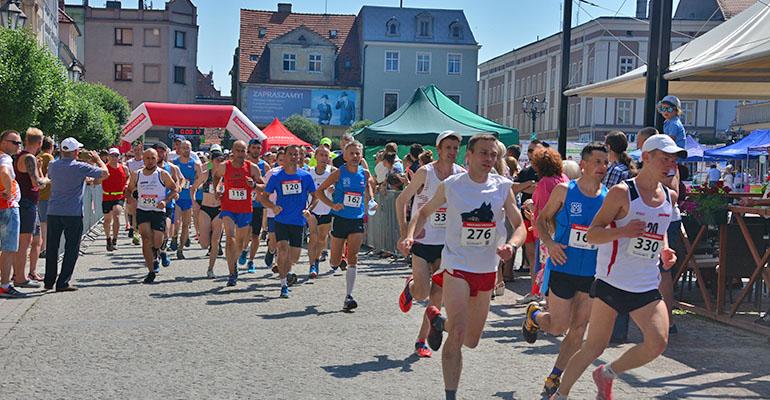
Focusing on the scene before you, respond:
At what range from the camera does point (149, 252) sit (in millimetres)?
13930

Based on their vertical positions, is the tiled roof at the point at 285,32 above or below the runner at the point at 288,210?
above

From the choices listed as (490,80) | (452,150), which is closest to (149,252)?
(452,150)

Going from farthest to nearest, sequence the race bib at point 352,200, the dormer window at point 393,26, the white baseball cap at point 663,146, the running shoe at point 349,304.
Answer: the dormer window at point 393,26 → the race bib at point 352,200 → the running shoe at point 349,304 → the white baseball cap at point 663,146

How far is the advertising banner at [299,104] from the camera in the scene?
76562mm

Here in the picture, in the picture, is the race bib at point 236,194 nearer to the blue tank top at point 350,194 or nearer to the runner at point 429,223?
the blue tank top at point 350,194

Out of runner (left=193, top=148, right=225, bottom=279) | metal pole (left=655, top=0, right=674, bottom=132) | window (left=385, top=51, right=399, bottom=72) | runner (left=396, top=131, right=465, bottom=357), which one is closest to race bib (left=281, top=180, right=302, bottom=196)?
runner (left=193, top=148, right=225, bottom=279)

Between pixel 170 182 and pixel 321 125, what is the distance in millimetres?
63427

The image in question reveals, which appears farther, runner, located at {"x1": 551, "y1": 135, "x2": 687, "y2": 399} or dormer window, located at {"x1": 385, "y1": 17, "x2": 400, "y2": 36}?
dormer window, located at {"x1": 385, "y1": 17, "x2": 400, "y2": 36}

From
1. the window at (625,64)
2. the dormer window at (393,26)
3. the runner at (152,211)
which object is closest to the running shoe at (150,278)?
the runner at (152,211)

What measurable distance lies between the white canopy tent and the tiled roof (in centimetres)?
6281

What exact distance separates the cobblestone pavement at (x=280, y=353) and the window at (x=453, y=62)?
2669 inches

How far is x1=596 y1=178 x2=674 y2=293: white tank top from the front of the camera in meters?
6.13

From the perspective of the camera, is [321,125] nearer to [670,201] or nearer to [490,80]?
[490,80]

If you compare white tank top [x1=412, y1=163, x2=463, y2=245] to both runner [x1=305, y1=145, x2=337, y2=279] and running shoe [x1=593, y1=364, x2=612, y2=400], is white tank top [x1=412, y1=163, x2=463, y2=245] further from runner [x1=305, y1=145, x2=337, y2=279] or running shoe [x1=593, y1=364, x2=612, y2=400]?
runner [x1=305, y1=145, x2=337, y2=279]
